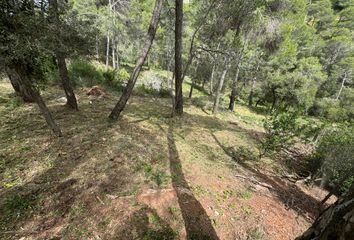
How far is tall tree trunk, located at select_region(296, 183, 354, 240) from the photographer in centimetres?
80

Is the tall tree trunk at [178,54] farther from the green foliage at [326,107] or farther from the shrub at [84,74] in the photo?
the green foliage at [326,107]

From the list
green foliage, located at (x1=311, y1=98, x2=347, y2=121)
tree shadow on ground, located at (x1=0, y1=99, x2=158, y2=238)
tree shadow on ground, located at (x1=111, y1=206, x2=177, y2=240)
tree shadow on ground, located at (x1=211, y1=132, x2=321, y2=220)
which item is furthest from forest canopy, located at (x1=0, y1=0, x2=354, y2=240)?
tree shadow on ground, located at (x1=111, y1=206, x2=177, y2=240)

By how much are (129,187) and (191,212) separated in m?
1.09

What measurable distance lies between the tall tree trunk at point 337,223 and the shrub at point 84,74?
10.8 metres

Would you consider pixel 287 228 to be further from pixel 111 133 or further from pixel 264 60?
pixel 264 60

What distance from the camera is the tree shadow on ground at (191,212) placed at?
2.51 m

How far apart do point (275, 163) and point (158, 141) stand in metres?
3.89

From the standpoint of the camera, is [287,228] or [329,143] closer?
[287,228]

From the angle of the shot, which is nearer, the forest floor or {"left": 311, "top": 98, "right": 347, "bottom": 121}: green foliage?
the forest floor

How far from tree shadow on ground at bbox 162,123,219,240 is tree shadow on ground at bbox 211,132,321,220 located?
189 cm

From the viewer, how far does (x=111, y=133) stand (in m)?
4.89

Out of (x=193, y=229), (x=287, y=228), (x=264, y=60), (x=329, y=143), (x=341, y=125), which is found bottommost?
(x=287, y=228)

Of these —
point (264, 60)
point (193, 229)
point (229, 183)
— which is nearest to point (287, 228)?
point (229, 183)

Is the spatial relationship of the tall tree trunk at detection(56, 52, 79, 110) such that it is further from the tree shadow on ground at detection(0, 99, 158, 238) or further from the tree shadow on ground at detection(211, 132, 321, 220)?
the tree shadow on ground at detection(211, 132, 321, 220)
